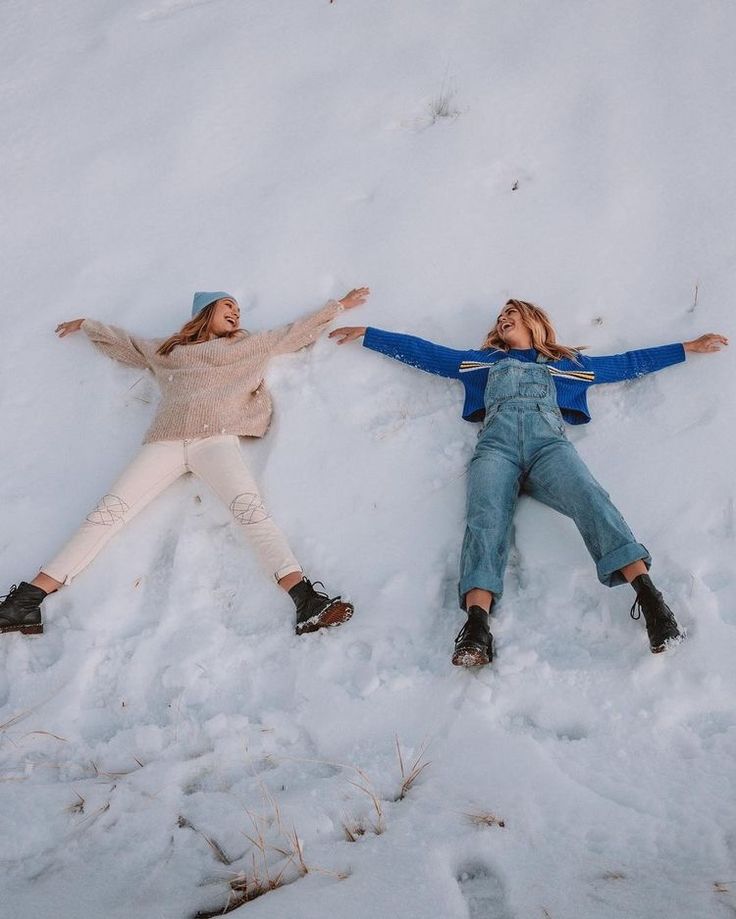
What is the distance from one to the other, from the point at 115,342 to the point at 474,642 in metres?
2.95

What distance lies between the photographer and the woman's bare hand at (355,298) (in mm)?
4250

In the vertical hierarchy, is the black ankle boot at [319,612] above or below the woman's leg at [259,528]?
below

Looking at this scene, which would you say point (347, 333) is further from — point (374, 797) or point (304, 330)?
point (374, 797)

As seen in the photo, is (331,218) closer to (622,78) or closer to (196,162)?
(196,162)

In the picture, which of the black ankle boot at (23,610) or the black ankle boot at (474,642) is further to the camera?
the black ankle boot at (23,610)

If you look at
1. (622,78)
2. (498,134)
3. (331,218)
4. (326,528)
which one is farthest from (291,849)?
(622,78)

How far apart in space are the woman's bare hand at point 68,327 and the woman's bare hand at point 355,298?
1.75 meters

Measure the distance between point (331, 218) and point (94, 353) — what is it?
1.90 m

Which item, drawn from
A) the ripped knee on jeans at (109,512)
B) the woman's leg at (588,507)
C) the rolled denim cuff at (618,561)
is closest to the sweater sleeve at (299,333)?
the ripped knee on jeans at (109,512)

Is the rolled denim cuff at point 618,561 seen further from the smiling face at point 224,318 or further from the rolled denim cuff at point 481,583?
the smiling face at point 224,318

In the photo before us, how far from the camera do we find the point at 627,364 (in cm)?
366

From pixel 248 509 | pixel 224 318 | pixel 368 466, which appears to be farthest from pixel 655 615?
pixel 224 318

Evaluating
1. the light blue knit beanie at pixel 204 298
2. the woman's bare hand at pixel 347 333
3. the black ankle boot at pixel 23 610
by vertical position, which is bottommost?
the black ankle boot at pixel 23 610

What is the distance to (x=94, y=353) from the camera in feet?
14.5
